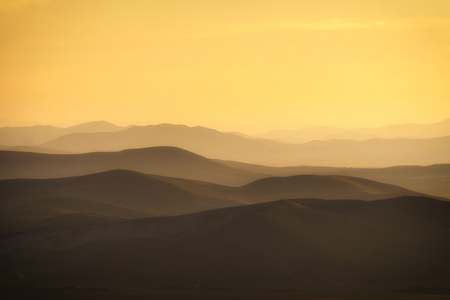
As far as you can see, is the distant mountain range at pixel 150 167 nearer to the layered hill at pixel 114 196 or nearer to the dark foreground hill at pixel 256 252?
the layered hill at pixel 114 196

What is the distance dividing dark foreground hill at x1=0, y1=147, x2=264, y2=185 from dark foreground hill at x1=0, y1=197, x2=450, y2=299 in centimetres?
8232

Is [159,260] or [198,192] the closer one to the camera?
[159,260]

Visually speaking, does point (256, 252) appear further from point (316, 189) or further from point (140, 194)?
point (316, 189)

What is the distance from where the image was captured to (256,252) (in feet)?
240

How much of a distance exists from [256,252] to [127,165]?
10733 cm

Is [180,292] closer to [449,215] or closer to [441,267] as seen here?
[441,267]

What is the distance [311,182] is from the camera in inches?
5468

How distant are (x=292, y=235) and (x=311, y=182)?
2460 inches

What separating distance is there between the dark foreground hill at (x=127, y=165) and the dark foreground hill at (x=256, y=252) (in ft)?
270

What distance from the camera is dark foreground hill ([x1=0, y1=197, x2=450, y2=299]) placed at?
6606cm

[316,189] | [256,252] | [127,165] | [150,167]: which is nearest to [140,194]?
[316,189]

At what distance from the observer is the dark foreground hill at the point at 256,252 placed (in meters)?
66.1

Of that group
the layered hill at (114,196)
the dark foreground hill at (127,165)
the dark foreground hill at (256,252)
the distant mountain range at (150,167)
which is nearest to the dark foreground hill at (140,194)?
the layered hill at (114,196)

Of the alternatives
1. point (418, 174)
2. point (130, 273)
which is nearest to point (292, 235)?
point (130, 273)
